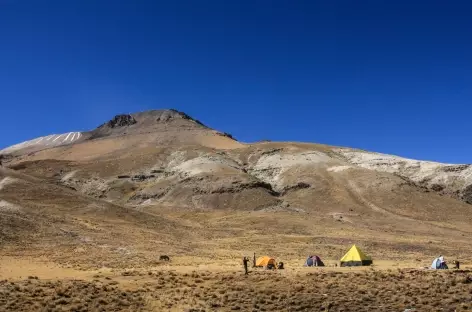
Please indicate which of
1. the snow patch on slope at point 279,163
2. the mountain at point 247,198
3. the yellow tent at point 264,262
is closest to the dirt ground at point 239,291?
the yellow tent at point 264,262

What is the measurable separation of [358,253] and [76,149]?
14180 cm

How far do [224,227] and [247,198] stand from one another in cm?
2081

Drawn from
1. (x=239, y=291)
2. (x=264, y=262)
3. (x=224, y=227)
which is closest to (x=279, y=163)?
(x=224, y=227)

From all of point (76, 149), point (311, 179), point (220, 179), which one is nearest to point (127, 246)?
point (220, 179)

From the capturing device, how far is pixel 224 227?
7062cm

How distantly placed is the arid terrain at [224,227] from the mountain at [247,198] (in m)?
0.37

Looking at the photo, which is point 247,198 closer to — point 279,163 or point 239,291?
point 279,163

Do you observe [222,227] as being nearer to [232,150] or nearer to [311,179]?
[311,179]

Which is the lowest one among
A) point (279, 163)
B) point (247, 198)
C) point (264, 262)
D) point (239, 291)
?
point (239, 291)

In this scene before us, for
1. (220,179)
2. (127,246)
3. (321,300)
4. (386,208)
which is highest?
(220,179)

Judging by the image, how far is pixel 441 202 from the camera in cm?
9188

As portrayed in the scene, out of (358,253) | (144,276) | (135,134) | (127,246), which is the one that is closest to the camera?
(144,276)

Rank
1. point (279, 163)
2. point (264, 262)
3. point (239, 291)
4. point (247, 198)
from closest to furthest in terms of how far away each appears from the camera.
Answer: point (239, 291)
point (264, 262)
point (247, 198)
point (279, 163)

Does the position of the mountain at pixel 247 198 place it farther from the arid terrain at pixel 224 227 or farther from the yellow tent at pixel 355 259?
the yellow tent at pixel 355 259
